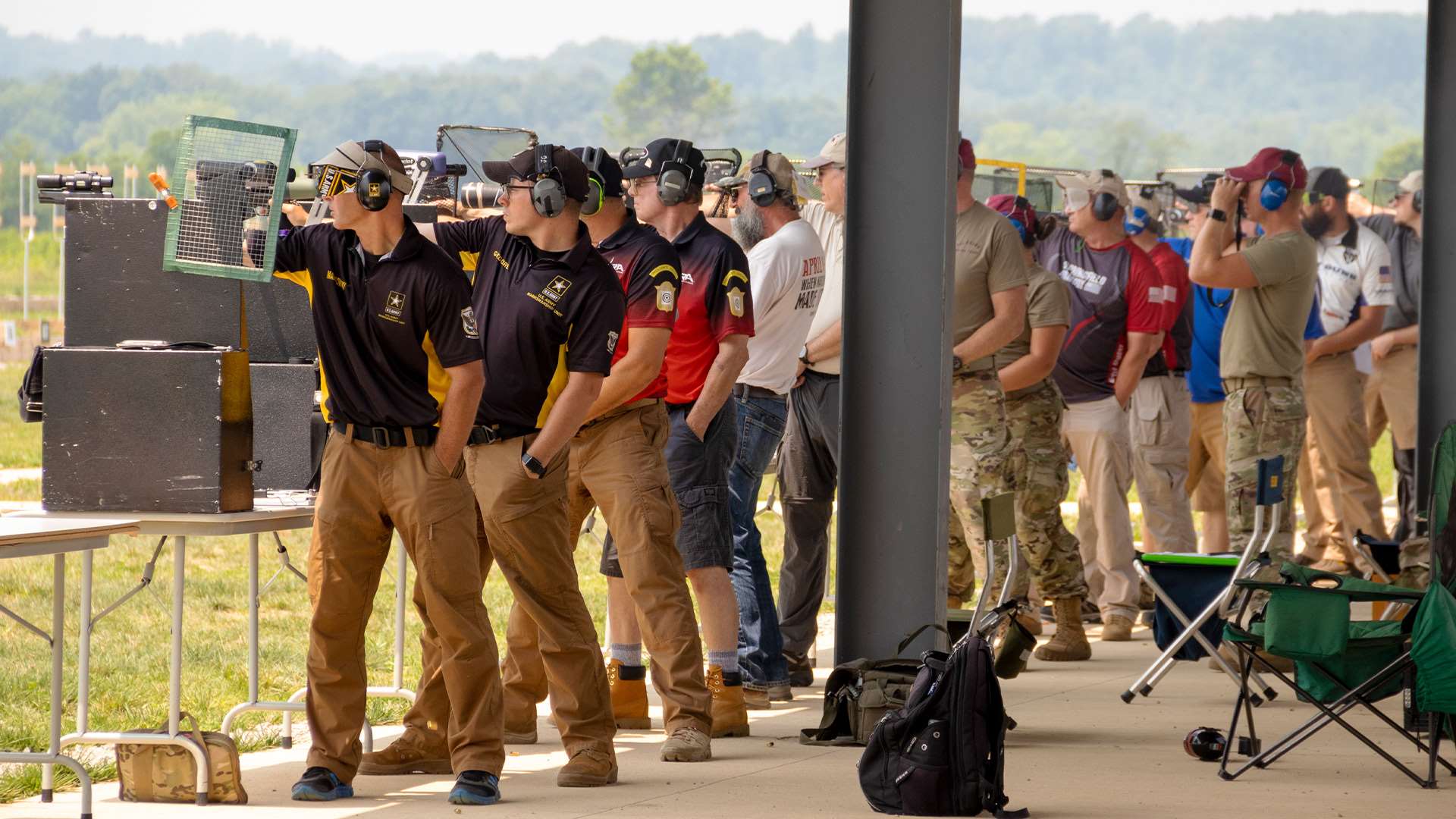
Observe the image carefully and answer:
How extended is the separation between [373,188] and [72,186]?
44.8 inches

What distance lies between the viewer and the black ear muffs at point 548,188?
542 centimetres

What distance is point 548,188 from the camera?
5422 mm

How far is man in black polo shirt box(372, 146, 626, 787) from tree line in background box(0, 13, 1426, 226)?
79.8 metres

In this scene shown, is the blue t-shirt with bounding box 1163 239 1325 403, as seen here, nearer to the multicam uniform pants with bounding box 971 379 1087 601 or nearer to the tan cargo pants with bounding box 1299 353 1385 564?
the tan cargo pants with bounding box 1299 353 1385 564

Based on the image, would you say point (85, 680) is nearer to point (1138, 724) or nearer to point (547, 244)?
point (547, 244)

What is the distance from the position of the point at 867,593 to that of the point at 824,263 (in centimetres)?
168

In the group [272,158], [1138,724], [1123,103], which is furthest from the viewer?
[1123,103]

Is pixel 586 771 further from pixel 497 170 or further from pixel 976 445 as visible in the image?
pixel 976 445

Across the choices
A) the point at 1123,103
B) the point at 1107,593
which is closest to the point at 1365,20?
the point at 1123,103

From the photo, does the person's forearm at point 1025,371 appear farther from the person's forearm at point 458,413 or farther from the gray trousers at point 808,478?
the person's forearm at point 458,413

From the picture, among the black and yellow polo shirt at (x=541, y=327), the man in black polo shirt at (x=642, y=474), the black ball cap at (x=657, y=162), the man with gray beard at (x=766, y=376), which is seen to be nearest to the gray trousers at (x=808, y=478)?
the man with gray beard at (x=766, y=376)

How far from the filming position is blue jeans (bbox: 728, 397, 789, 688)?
279 inches

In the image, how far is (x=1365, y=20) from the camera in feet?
586

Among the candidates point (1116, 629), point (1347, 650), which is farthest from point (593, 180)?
point (1116, 629)
